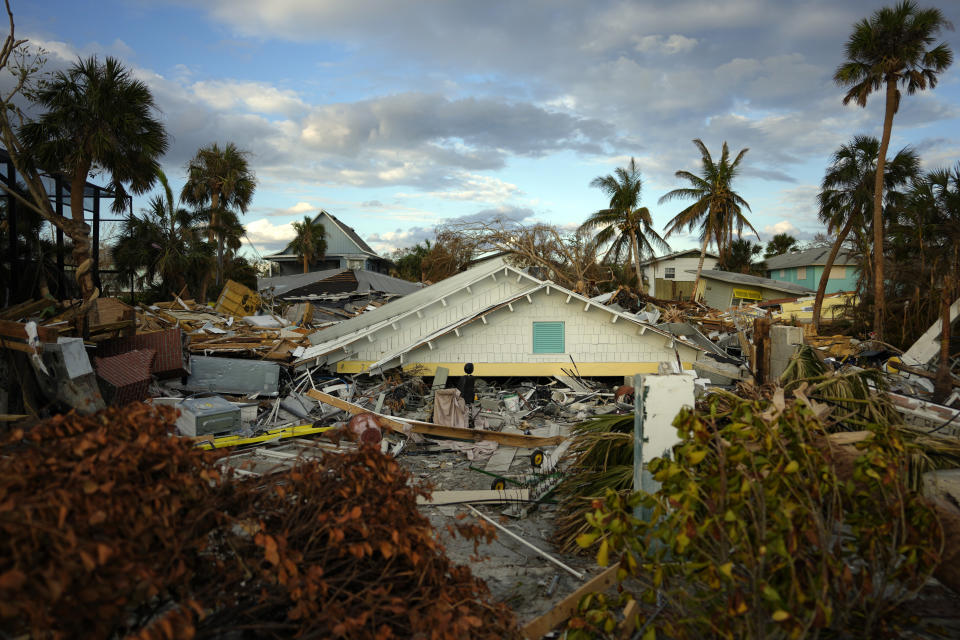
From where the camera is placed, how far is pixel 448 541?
265 inches

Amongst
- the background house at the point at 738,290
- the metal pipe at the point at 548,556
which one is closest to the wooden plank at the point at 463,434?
the metal pipe at the point at 548,556

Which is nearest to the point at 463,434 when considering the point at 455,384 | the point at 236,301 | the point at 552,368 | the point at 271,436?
the point at 271,436

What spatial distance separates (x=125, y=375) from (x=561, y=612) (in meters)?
12.0

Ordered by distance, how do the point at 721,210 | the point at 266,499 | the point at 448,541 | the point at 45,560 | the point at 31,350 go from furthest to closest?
the point at 721,210, the point at 31,350, the point at 448,541, the point at 266,499, the point at 45,560

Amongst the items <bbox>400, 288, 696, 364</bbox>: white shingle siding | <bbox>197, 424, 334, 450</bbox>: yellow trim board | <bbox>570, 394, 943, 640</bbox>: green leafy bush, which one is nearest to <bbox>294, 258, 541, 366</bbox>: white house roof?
<bbox>400, 288, 696, 364</bbox>: white shingle siding

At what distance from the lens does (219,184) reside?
121ft

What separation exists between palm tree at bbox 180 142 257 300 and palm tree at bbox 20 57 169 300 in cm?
1858

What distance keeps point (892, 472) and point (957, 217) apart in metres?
30.9

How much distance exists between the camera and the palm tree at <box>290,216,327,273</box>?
52406mm

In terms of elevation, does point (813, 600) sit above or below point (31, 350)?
below

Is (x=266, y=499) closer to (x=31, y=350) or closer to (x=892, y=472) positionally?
(x=892, y=472)

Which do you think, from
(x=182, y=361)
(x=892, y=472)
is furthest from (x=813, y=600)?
(x=182, y=361)

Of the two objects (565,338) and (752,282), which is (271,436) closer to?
(565,338)

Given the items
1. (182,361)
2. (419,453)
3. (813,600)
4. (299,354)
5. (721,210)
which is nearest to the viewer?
(813,600)
